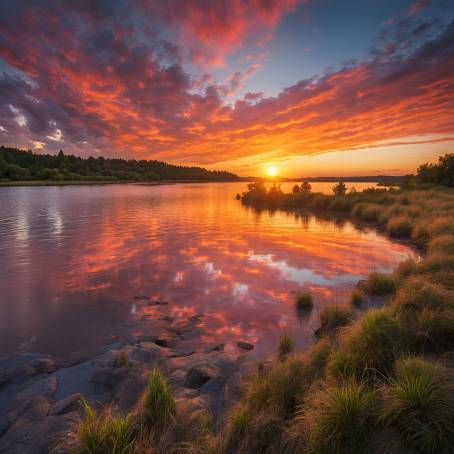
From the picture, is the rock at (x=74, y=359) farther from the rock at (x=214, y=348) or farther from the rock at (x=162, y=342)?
the rock at (x=214, y=348)

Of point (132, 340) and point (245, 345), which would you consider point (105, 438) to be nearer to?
point (132, 340)

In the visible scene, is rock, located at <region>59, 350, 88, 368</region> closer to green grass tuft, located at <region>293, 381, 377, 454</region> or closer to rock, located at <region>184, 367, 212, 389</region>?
rock, located at <region>184, 367, 212, 389</region>

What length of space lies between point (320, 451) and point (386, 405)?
1.14 metres

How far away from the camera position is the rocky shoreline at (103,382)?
189 inches

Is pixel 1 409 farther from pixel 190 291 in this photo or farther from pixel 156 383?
pixel 190 291

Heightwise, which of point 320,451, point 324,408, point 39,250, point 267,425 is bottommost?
point 39,250

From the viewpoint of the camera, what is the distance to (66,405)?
5.31 m

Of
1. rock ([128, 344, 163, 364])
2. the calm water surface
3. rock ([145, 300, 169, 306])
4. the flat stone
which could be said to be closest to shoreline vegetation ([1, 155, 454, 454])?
rock ([128, 344, 163, 364])

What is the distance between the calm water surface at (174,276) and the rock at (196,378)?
2.25m

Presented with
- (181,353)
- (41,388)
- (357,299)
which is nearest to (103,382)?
(41,388)

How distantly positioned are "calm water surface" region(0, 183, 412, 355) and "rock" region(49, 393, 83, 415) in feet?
8.87

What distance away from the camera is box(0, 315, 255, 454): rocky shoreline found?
4.81 meters

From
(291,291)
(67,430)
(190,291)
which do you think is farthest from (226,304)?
(67,430)

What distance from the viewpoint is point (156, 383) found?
4.95 metres
